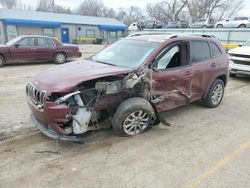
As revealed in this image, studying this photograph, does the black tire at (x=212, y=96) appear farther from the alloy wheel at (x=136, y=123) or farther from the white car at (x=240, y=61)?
the white car at (x=240, y=61)

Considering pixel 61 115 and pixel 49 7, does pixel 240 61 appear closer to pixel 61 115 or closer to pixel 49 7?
pixel 61 115

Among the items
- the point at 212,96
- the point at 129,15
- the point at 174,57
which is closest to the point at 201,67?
the point at 174,57

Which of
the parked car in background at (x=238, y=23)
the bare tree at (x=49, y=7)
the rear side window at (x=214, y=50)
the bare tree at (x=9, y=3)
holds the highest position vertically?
the bare tree at (x=9, y=3)

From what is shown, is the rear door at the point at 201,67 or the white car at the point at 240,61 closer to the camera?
the rear door at the point at 201,67

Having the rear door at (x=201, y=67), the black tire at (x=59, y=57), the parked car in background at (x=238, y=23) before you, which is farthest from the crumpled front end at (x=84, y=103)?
the parked car in background at (x=238, y=23)

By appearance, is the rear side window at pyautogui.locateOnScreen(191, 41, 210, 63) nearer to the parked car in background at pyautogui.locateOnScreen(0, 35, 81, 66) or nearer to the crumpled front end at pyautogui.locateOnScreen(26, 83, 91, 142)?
the crumpled front end at pyautogui.locateOnScreen(26, 83, 91, 142)

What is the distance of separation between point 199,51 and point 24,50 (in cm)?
914

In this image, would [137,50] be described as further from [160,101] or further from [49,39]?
[49,39]

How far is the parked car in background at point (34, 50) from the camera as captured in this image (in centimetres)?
1111

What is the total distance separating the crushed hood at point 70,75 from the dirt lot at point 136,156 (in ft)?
3.28

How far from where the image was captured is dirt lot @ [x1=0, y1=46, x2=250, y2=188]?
2.99m

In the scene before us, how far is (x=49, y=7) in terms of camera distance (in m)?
70.6

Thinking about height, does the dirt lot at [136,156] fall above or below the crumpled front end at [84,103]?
below

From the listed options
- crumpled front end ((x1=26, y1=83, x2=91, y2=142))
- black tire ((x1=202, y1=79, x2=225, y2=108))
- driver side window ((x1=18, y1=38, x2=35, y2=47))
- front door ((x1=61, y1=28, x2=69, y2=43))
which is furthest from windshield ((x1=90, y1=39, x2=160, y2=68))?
front door ((x1=61, y1=28, x2=69, y2=43))
